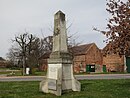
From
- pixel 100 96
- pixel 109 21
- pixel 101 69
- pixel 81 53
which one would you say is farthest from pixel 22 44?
pixel 100 96

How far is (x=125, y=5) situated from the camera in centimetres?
1434

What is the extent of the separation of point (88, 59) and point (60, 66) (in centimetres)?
4466

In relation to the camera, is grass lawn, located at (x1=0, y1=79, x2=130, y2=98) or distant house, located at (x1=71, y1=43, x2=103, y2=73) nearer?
grass lawn, located at (x1=0, y1=79, x2=130, y2=98)

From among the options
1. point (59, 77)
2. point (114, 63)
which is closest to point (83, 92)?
point (59, 77)

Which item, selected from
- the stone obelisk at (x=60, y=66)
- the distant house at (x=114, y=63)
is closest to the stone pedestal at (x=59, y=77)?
the stone obelisk at (x=60, y=66)

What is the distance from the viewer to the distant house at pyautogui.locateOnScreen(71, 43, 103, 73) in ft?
183

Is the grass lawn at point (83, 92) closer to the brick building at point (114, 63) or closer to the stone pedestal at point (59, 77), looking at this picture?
the stone pedestal at point (59, 77)

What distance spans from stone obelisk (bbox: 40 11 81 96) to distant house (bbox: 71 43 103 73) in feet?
139

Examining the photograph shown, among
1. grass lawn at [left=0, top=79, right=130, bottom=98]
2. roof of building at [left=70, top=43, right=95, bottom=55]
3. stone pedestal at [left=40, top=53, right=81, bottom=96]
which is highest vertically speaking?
roof of building at [left=70, top=43, right=95, bottom=55]

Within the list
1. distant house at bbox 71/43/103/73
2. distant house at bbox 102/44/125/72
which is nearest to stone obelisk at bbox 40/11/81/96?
distant house at bbox 102/44/125/72

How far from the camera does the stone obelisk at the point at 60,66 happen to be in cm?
1232

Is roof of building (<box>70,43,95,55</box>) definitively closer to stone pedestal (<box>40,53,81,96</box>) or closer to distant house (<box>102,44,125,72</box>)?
distant house (<box>102,44,125,72</box>)

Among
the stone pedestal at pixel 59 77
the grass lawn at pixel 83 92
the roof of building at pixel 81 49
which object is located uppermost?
the roof of building at pixel 81 49

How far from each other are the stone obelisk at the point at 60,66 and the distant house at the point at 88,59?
42282mm
